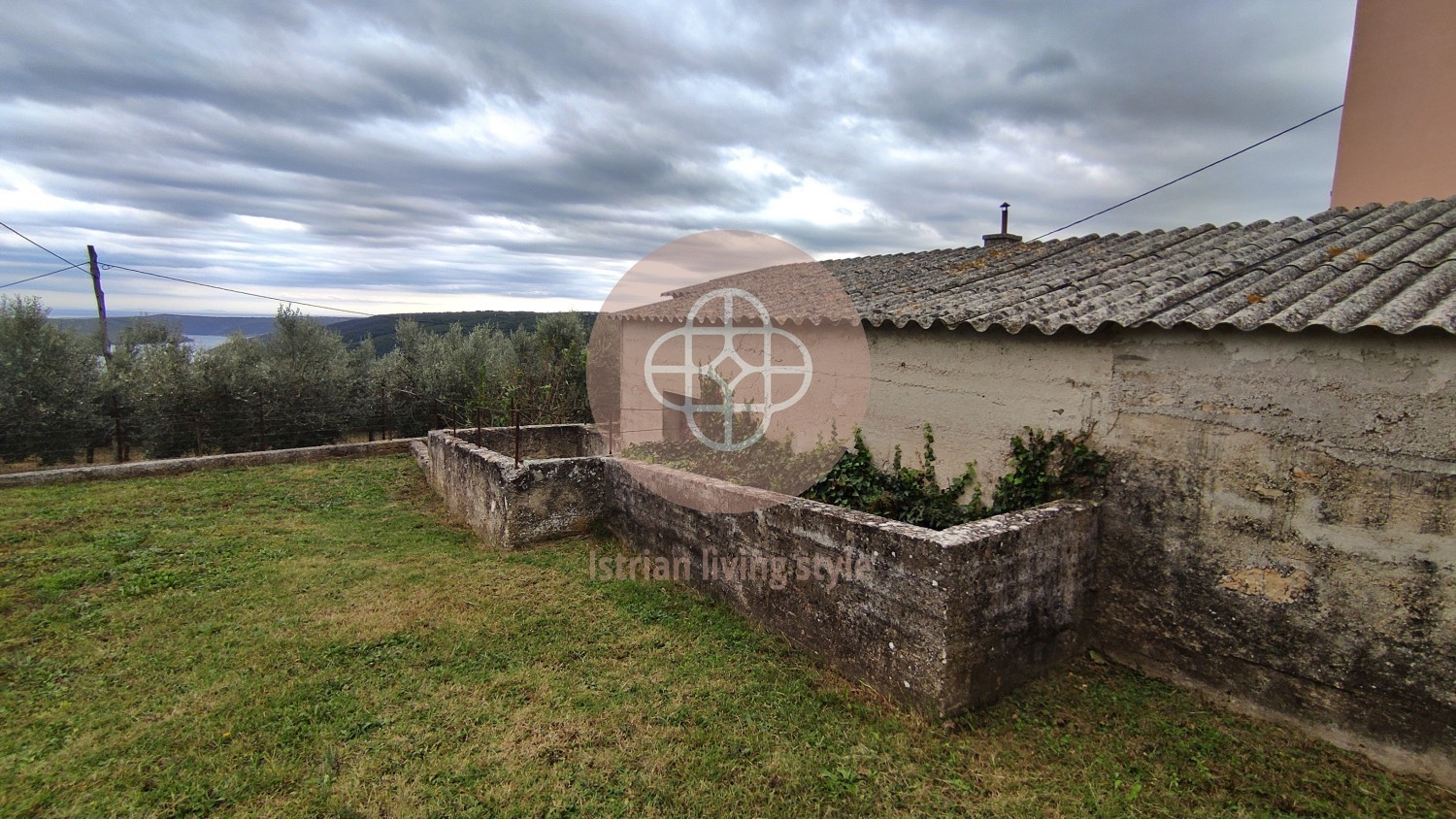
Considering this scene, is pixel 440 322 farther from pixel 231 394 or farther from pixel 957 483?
pixel 957 483

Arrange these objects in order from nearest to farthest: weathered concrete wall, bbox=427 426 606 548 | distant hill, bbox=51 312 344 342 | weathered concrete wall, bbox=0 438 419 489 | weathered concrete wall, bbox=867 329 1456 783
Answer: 1. weathered concrete wall, bbox=867 329 1456 783
2. weathered concrete wall, bbox=427 426 606 548
3. weathered concrete wall, bbox=0 438 419 489
4. distant hill, bbox=51 312 344 342

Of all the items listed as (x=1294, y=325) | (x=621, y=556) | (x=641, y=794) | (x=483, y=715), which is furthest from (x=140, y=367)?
(x=1294, y=325)

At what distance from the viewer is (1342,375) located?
3.61 m

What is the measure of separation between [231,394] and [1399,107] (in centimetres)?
2211

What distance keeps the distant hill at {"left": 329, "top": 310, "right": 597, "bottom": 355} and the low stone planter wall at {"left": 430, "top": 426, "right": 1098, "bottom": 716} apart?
2096cm

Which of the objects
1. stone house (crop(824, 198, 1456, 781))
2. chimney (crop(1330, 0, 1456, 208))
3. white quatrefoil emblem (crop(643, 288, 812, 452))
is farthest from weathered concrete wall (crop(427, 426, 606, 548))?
chimney (crop(1330, 0, 1456, 208))

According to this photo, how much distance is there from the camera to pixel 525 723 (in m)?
3.84

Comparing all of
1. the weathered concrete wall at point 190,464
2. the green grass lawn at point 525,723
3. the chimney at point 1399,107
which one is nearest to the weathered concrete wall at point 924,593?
the green grass lawn at point 525,723

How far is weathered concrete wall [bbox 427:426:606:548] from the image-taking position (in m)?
7.06

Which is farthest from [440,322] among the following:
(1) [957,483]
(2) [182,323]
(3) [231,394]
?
(1) [957,483]

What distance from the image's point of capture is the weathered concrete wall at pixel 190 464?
32.7 feet

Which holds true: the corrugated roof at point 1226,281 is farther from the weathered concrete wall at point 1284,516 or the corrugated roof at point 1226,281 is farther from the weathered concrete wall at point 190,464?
the weathered concrete wall at point 190,464

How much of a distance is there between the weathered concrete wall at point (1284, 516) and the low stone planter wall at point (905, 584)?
0.56m

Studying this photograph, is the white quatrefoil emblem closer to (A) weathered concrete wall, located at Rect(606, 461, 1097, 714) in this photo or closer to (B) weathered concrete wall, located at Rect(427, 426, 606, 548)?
(B) weathered concrete wall, located at Rect(427, 426, 606, 548)
